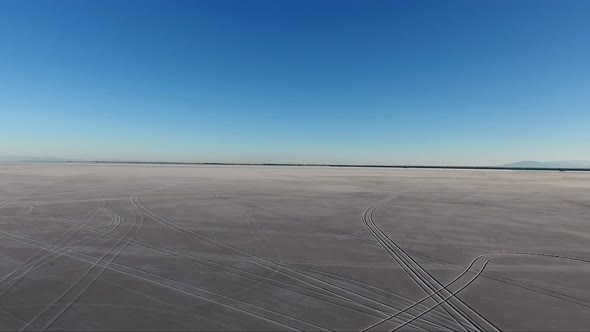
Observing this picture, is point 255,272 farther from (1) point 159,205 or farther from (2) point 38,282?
(1) point 159,205

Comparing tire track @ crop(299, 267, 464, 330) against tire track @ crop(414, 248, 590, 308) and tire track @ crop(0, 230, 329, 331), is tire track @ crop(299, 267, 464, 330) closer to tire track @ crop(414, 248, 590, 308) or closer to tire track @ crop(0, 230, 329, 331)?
tire track @ crop(0, 230, 329, 331)

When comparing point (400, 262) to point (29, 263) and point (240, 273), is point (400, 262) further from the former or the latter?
point (29, 263)

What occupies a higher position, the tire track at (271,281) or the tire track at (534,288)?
the tire track at (534,288)

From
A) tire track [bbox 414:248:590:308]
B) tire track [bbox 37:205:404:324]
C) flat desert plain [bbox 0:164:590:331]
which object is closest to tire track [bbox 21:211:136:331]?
flat desert plain [bbox 0:164:590:331]

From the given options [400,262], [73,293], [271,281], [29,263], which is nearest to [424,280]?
[400,262]

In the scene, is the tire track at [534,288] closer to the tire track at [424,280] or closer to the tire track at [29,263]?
the tire track at [424,280]

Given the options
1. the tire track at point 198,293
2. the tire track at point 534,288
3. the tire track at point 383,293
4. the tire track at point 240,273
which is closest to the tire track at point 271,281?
the tire track at point 240,273

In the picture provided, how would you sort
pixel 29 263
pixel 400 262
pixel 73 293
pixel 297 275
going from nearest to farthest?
pixel 73 293
pixel 297 275
pixel 29 263
pixel 400 262

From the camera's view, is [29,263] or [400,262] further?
[400,262]
